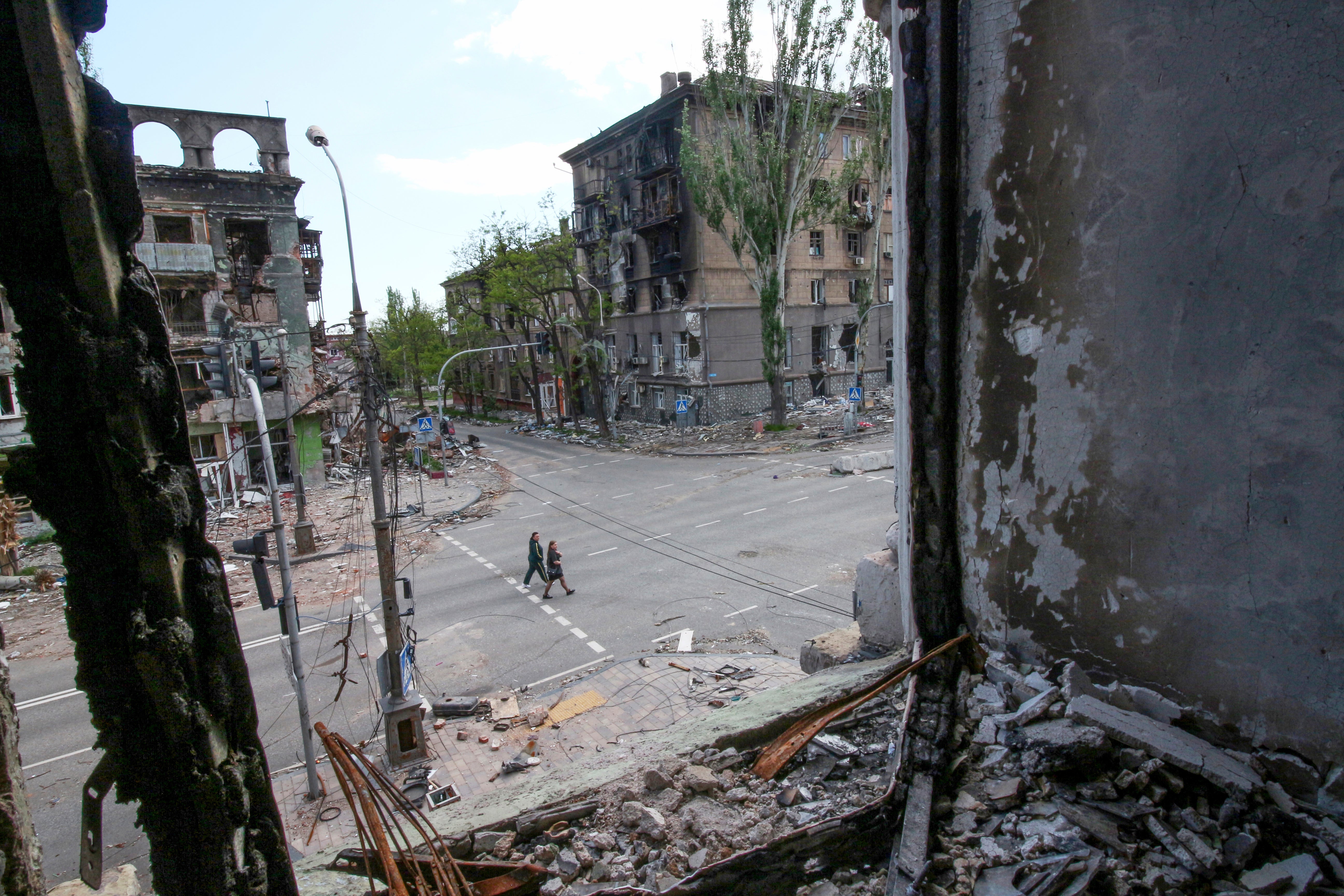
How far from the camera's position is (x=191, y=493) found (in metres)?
2.16

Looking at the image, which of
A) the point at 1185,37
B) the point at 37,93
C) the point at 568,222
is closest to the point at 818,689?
the point at 1185,37

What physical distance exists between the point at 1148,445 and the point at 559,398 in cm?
4295

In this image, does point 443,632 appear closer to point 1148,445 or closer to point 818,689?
point 818,689

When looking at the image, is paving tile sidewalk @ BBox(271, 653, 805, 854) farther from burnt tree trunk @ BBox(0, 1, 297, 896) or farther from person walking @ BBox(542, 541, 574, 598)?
burnt tree trunk @ BBox(0, 1, 297, 896)

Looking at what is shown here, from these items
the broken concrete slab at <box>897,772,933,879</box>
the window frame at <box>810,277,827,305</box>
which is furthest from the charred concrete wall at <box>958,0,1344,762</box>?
the window frame at <box>810,277,827,305</box>

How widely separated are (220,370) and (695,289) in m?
25.8

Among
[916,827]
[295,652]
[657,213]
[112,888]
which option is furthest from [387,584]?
[657,213]

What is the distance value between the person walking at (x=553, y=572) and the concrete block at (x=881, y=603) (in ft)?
31.5

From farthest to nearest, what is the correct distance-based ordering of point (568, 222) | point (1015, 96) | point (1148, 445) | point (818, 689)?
point (568, 222), point (818, 689), point (1015, 96), point (1148, 445)

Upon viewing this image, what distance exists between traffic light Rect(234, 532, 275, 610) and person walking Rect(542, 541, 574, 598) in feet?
21.0

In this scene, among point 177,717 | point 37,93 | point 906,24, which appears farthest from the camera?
point 906,24

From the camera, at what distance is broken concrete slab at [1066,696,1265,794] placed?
102 inches

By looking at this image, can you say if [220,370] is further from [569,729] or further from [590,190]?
[590,190]

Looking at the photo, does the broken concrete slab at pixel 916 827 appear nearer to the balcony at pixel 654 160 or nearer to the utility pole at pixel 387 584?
the utility pole at pixel 387 584
